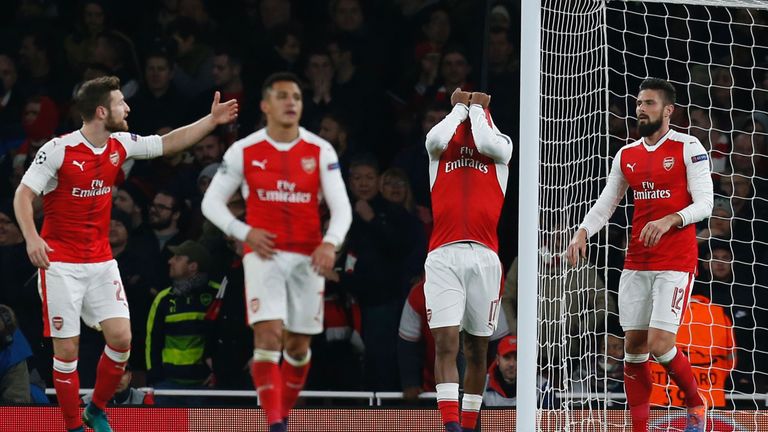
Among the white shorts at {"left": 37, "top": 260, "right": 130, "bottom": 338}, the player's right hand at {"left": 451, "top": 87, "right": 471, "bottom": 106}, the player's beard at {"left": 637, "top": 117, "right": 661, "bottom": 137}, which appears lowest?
the white shorts at {"left": 37, "top": 260, "right": 130, "bottom": 338}

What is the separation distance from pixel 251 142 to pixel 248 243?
0.40 meters

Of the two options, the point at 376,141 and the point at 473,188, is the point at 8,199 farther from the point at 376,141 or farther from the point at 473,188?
the point at 473,188

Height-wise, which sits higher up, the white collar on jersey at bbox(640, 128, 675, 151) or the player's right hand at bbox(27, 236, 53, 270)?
the white collar on jersey at bbox(640, 128, 675, 151)

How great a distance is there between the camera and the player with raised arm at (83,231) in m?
6.77

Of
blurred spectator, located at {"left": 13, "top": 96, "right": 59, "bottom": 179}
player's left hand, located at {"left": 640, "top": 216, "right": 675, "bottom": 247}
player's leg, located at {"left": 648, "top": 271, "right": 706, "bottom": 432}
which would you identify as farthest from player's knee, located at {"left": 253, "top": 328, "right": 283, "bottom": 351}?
blurred spectator, located at {"left": 13, "top": 96, "right": 59, "bottom": 179}

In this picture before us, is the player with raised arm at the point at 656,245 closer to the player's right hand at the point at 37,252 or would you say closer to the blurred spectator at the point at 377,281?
the blurred spectator at the point at 377,281

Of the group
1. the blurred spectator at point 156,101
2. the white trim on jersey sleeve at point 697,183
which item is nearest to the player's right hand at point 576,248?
the white trim on jersey sleeve at point 697,183

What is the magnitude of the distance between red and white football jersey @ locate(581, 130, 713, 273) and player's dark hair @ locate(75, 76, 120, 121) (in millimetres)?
2929

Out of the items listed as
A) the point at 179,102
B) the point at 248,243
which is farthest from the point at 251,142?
the point at 179,102

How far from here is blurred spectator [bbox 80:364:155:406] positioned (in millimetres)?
9117

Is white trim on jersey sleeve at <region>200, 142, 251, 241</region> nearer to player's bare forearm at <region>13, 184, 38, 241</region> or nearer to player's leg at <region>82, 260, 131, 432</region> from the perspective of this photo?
player's bare forearm at <region>13, 184, 38, 241</region>

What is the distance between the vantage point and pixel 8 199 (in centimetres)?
1006

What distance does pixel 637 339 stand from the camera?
8.16 meters

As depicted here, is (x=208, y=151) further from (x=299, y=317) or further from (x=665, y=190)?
(x=299, y=317)
